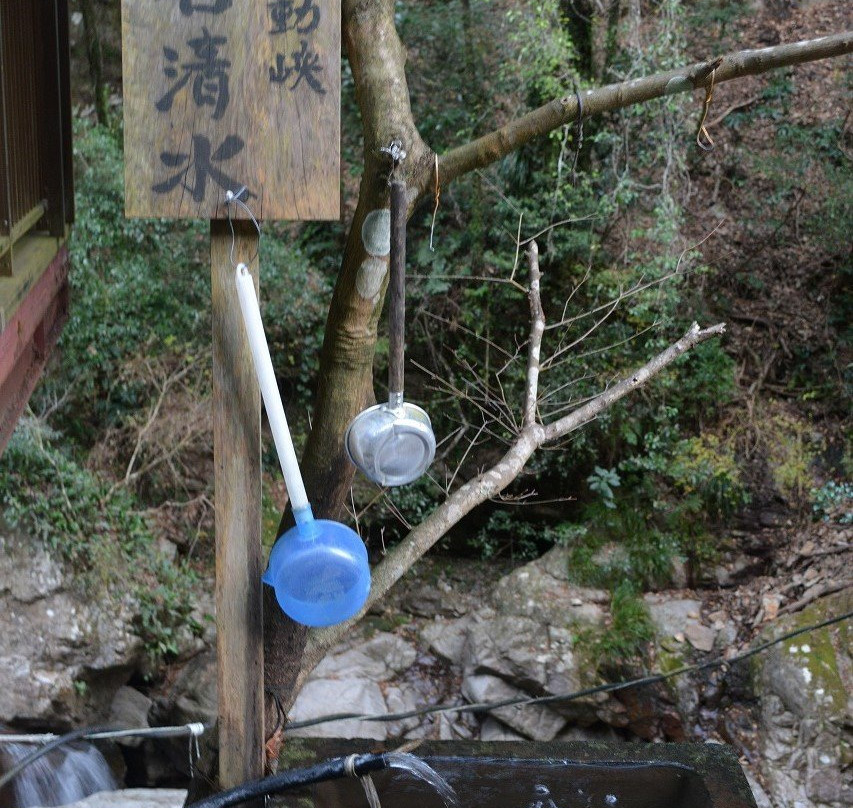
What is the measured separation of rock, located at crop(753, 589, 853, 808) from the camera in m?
5.38

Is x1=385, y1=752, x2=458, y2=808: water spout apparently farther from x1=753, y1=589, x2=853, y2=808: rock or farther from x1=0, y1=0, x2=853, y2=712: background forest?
x1=0, y1=0, x2=853, y2=712: background forest

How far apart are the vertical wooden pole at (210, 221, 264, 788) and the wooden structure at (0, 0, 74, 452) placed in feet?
3.20

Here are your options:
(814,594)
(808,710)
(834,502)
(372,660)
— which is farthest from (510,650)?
(834,502)

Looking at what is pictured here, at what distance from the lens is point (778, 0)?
901cm

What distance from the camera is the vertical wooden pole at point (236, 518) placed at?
2.45 m

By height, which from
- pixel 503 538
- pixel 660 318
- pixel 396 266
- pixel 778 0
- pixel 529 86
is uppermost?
pixel 778 0

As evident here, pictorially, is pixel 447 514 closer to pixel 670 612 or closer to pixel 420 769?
pixel 420 769

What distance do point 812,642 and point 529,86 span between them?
529cm

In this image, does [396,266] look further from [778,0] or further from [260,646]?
[778,0]

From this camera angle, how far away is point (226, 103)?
2.34 meters

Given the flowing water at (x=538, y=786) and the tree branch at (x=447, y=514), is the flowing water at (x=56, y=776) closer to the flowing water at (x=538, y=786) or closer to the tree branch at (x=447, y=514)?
the tree branch at (x=447, y=514)

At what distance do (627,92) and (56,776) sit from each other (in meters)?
5.34

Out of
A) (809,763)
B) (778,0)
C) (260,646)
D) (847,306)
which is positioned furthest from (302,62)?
(778,0)

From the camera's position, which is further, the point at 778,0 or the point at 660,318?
the point at 778,0
